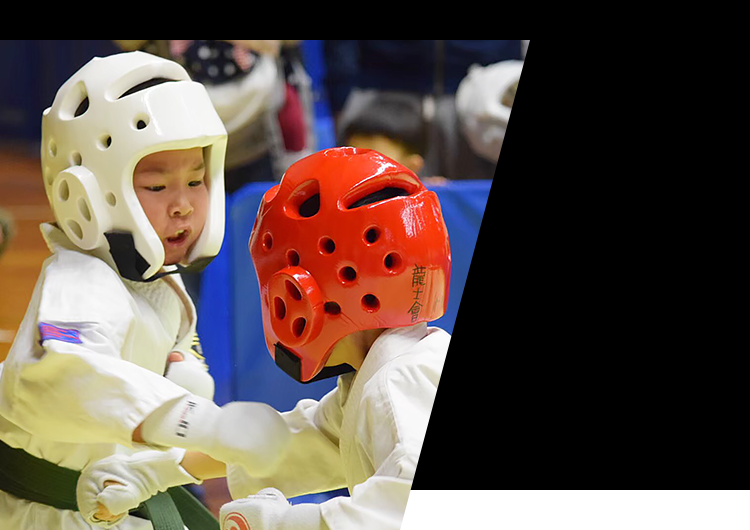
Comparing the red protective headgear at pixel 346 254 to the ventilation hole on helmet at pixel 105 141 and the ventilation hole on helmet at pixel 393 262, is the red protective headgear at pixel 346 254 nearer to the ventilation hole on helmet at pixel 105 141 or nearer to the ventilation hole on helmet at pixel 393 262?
the ventilation hole on helmet at pixel 393 262

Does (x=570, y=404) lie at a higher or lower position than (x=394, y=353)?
lower

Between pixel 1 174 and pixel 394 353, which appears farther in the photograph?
pixel 1 174

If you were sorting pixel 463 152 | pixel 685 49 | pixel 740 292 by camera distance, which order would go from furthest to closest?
pixel 463 152 → pixel 740 292 → pixel 685 49

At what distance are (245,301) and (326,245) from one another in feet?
3.09

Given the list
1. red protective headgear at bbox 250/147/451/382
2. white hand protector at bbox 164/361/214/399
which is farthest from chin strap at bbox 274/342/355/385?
white hand protector at bbox 164/361/214/399

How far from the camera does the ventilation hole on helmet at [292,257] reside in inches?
73.2

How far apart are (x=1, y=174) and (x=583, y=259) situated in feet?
5.00

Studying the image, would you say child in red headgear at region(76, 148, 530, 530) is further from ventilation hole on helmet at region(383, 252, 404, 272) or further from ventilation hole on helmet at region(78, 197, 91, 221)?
ventilation hole on helmet at region(78, 197, 91, 221)

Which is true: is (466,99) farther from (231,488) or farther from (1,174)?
(231,488)

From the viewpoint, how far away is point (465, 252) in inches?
111

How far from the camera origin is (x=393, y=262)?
5.95ft

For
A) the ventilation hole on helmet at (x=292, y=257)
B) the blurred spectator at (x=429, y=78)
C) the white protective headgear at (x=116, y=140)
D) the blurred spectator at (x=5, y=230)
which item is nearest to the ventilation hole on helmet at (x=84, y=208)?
the white protective headgear at (x=116, y=140)

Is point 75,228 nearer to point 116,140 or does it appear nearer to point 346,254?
point 116,140

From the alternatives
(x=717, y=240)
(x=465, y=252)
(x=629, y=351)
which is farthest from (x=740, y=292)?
(x=465, y=252)
